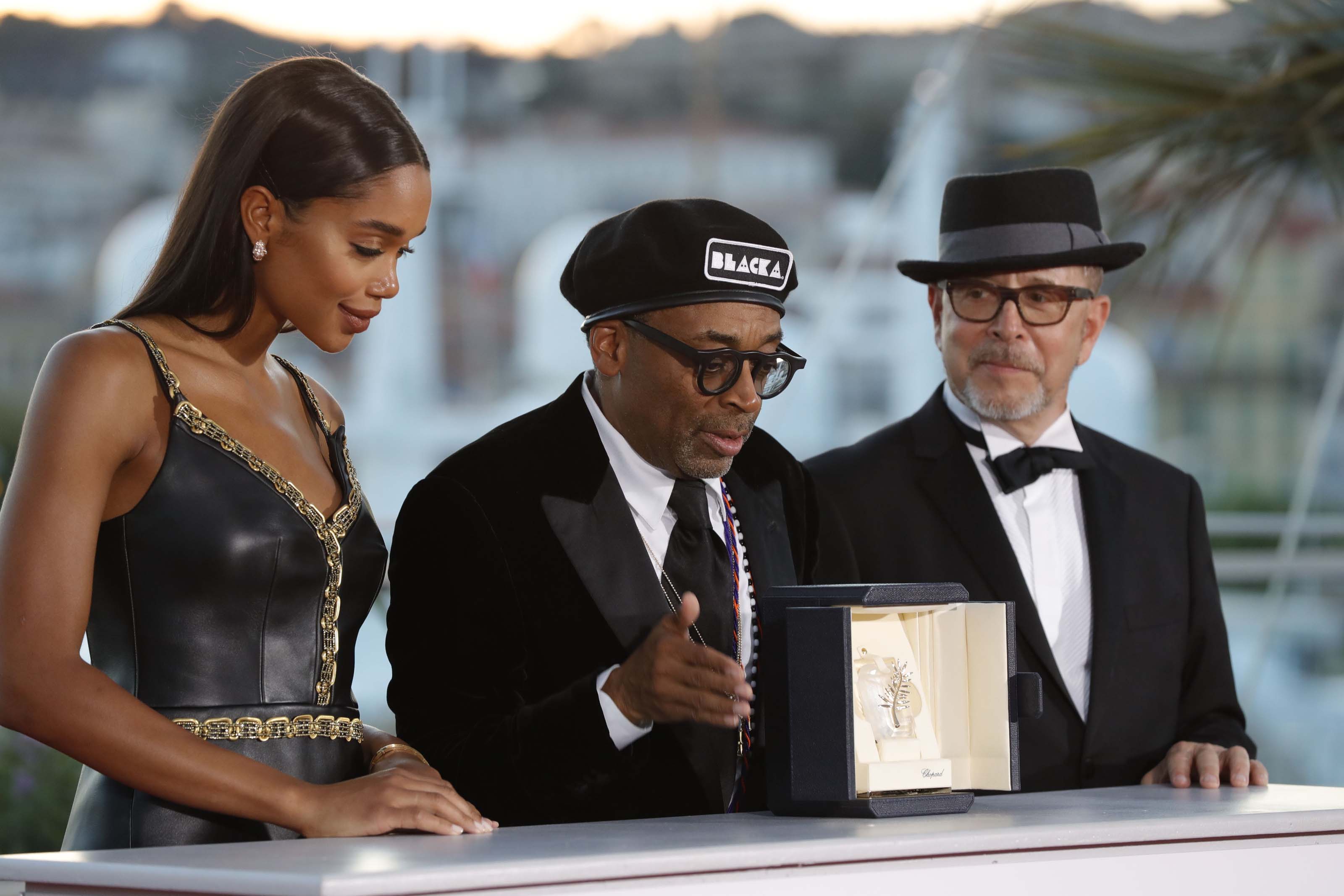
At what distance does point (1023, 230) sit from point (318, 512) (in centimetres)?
146

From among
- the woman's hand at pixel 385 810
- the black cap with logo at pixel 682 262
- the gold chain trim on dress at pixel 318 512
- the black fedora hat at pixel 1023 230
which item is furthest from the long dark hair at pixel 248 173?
the black fedora hat at pixel 1023 230

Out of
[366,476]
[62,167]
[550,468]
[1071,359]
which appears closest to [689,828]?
[550,468]

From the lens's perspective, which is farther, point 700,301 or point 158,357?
point 700,301

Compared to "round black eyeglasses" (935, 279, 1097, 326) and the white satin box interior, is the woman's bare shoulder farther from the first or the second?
"round black eyeglasses" (935, 279, 1097, 326)

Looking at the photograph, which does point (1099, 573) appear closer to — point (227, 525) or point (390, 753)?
point (390, 753)

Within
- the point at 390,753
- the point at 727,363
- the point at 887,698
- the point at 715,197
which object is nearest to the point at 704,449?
the point at 727,363

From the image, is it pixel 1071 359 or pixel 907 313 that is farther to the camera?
pixel 907 313

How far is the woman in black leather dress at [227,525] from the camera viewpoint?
1846mm

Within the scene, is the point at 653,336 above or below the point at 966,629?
above

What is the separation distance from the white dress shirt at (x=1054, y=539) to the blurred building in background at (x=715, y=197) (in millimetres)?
2548

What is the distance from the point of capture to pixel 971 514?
2803 millimetres

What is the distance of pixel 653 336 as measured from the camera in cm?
230

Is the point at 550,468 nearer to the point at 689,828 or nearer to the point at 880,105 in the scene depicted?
the point at 689,828

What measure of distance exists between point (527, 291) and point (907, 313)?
59.4 inches
